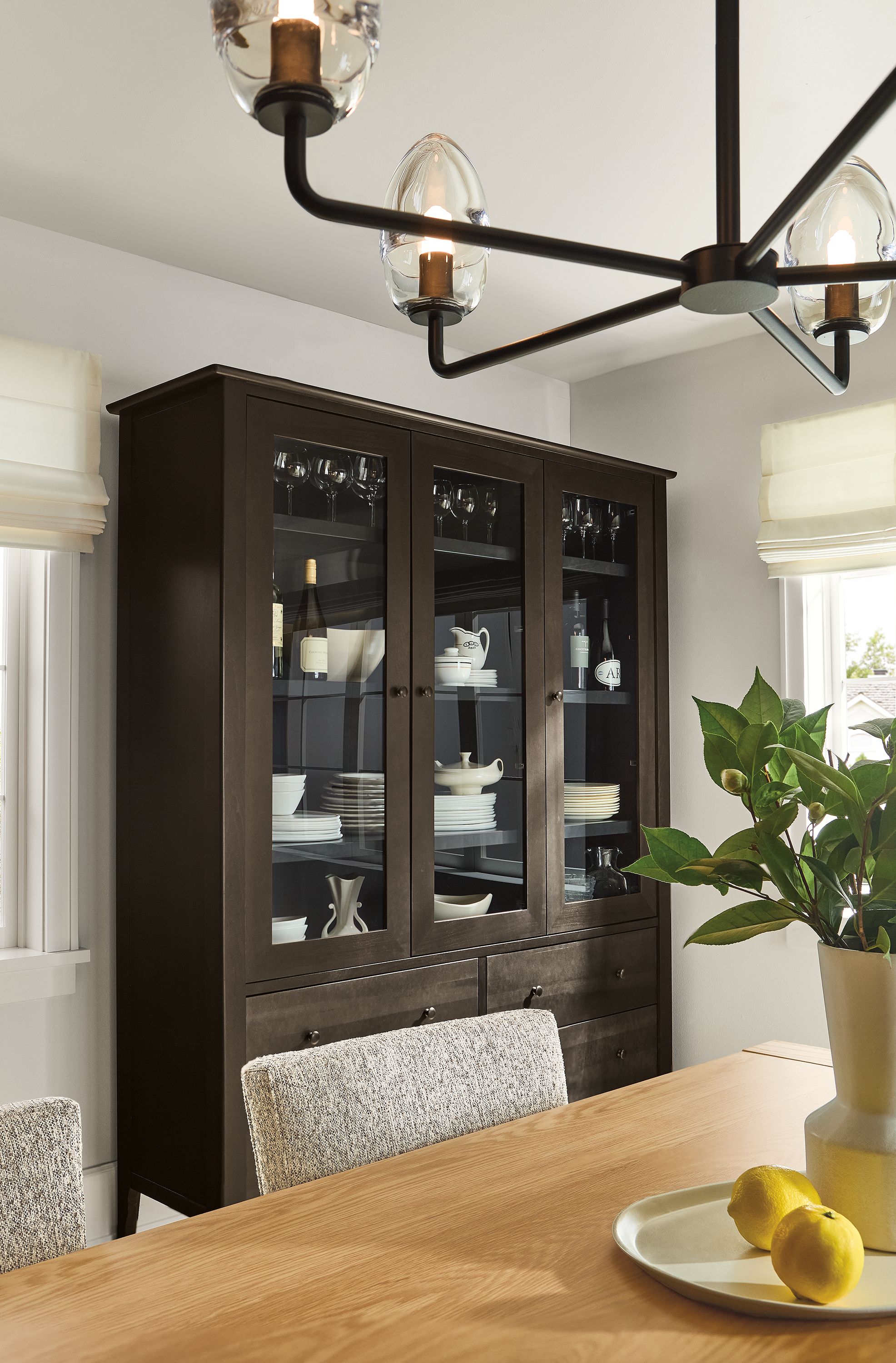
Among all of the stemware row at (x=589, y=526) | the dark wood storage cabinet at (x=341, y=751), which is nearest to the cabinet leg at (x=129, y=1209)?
the dark wood storage cabinet at (x=341, y=751)

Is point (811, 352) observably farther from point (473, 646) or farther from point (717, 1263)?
point (473, 646)

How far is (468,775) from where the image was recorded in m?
2.85

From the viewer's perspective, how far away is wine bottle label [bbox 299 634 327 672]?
2.52m

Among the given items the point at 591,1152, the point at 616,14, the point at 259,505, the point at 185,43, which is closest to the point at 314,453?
the point at 259,505

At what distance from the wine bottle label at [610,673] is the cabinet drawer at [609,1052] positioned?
935 millimetres

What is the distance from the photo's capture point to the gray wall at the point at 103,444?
2541 millimetres

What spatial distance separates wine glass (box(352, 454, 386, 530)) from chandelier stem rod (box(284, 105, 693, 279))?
1.69 meters

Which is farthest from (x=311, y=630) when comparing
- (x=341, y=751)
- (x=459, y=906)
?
(x=459, y=906)

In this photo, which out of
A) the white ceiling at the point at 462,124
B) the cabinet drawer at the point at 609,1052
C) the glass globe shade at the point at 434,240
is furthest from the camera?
the cabinet drawer at the point at 609,1052

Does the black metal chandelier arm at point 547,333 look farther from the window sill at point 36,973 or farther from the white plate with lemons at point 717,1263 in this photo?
the window sill at point 36,973

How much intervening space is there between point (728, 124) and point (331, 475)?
65.9 inches

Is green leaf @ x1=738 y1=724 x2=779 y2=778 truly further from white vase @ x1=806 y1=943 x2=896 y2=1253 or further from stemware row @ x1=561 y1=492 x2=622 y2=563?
stemware row @ x1=561 y1=492 x2=622 y2=563

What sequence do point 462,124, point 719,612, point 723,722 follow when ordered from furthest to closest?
point 719,612 < point 462,124 < point 723,722

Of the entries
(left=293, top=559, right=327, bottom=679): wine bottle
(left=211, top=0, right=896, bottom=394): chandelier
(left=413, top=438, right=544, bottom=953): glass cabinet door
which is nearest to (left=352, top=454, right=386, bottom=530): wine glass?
(left=413, top=438, right=544, bottom=953): glass cabinet door
